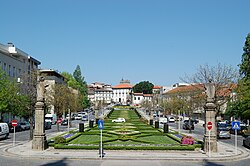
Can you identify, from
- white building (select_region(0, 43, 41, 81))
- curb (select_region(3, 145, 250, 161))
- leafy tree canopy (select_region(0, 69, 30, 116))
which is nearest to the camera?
curb (select_region(3, 145, 250, 161))

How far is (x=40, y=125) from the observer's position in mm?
26219

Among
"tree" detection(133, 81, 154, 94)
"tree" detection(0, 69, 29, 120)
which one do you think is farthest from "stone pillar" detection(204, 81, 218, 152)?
"tree" detection(133, 81, 154, 94)

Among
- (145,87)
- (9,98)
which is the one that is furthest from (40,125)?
(145,87)

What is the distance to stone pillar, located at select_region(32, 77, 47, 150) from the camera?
25484 mm

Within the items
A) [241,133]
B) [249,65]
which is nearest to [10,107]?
[241,133]

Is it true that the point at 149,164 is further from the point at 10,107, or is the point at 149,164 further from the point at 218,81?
the point at 10,107

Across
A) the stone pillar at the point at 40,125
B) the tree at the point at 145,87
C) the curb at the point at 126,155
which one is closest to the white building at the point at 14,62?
the stone pillar at the point at 40,125

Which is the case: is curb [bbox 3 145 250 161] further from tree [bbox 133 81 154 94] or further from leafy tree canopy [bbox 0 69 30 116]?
tree [bbox 133 81 154 94]

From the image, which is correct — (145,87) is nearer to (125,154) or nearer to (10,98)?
(10,98)

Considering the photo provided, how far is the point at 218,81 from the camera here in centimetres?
4103

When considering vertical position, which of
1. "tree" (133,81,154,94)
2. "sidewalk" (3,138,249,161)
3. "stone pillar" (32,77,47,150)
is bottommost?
"sidewalk" (3,138,249,161)

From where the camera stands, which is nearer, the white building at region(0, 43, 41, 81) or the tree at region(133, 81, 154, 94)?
the white building at region(0, 43, 41, 81)

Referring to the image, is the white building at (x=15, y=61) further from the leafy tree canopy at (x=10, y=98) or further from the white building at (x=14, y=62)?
the leafy tree canopy at (x=10, y=98)

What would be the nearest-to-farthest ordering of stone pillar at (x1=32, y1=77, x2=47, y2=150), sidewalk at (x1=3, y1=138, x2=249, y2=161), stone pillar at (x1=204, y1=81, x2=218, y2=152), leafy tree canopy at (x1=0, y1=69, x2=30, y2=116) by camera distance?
sidewalk at (x1=3, y1=138, x2=249, y2=161) < stone pillar at (x1=204, y1=81, x2=218, y2=152) < stone pillar at (x1=32, y1=77, x2=47, y2=150) < leafy tree canopy at (x1=0, y1=69, x2=30, y2=116)
